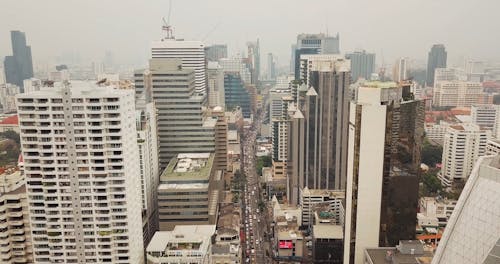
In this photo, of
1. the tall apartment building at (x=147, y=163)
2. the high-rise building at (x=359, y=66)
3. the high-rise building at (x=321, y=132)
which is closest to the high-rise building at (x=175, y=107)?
the tall apartment building at (x=147, y=163)

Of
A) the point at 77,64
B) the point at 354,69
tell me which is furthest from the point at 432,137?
the point at 77,64

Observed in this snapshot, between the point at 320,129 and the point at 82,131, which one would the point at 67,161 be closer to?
the point at 82,131

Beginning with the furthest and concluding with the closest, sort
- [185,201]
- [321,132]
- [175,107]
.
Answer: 1. [175,107]
2. [321,132]
3. [185,201]

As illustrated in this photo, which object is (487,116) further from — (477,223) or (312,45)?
(477,223)

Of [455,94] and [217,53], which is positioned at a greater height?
[217,53]

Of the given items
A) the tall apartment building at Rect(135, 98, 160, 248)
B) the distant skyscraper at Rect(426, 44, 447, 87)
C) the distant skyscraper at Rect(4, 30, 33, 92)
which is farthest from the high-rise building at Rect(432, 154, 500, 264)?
the distant skyscraper at Rect(426, 44, 447, 87)

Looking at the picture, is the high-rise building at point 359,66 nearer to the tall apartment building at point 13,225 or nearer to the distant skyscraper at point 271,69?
the tall apartment building at point 13,225

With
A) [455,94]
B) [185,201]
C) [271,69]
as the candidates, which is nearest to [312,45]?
[455,94]

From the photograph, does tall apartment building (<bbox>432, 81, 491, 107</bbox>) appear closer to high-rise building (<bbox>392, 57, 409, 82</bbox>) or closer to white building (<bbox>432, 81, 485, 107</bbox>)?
white building (<bbox>432, 81, 485, 107</bbox>)
